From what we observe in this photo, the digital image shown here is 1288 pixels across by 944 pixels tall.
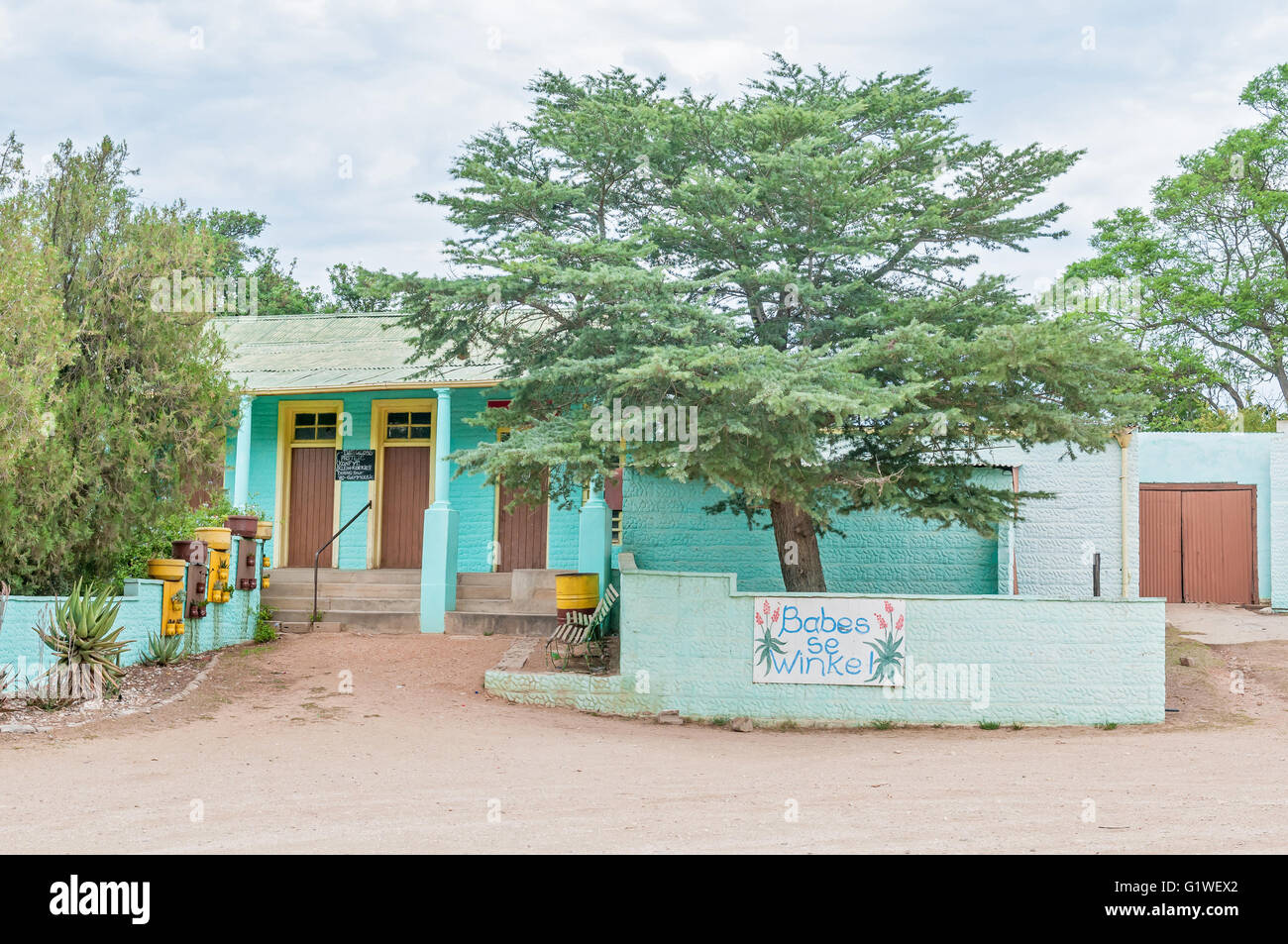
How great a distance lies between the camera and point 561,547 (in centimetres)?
1617

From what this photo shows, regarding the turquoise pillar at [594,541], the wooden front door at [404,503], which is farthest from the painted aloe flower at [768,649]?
the wooden front door at [404,503]

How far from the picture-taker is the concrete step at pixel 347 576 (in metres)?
15.9

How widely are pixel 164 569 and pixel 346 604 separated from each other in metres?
3.33

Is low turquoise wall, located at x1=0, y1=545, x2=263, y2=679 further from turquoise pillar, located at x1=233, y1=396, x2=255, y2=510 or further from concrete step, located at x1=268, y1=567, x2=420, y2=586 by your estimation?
turquoise pillar, located at x1=233, y1=396, x2=255, y2=510

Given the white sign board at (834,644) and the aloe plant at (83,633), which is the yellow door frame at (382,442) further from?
the white sign board at (834,644)

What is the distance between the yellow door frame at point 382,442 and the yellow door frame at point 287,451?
58 cm

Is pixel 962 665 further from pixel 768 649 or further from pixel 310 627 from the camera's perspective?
pixel 310 627

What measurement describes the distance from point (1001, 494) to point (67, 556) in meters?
9.48

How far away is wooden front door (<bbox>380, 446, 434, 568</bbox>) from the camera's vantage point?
1689 centimetres

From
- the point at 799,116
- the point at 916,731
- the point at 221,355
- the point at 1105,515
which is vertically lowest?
the point at 916,731

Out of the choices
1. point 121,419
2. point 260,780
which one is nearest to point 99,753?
point 260,780

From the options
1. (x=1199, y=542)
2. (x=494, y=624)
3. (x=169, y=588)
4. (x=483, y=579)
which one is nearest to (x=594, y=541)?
(x=494, y=624)

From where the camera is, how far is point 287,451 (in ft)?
57.1

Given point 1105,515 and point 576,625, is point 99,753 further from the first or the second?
point 1105,515
